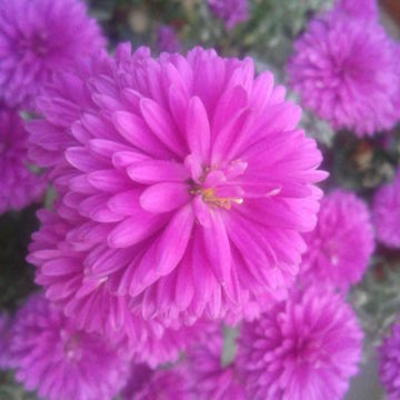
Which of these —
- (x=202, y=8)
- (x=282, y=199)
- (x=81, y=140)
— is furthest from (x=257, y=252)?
(x=202, y=8)

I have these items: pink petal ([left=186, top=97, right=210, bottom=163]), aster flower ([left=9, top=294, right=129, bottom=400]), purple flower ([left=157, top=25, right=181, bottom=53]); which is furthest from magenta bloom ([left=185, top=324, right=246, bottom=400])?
purple flower ([left=157, top=25, right=181, bottom=53])

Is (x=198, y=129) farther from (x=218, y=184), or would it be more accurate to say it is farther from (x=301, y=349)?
(x=301, y=349)

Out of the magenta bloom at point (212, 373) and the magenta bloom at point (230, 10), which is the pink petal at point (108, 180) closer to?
the magenta bloom at point (212, 373)

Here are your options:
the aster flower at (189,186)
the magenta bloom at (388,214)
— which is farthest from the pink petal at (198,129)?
the magenta bloom at (388,214)

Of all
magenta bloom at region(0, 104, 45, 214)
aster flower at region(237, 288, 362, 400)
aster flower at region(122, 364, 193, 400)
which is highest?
aster flower at region(237, 288, 362, 400)

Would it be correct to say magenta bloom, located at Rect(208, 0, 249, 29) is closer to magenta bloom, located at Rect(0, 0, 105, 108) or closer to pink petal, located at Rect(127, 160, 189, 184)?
magenta bloom, located at Rect(0, 0, 105, 108)

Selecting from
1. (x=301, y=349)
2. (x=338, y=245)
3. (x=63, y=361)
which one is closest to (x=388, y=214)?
(x=338, y=245)

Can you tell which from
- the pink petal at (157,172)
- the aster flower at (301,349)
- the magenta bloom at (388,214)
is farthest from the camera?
the magenta bloom at (388,214)
